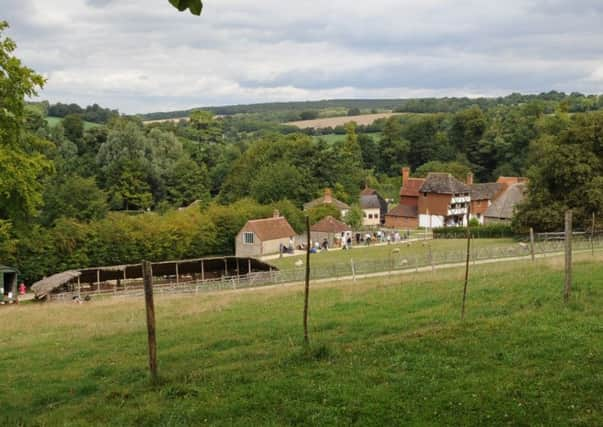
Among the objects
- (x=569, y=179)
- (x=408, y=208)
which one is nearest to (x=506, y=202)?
(x=408, y=208)

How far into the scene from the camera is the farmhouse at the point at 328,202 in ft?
257

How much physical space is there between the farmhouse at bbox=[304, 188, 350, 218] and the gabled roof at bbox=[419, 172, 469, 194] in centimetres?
992

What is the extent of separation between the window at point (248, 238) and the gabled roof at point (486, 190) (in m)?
37.2

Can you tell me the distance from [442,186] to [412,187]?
4.21 metres

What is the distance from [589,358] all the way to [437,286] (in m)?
11.1

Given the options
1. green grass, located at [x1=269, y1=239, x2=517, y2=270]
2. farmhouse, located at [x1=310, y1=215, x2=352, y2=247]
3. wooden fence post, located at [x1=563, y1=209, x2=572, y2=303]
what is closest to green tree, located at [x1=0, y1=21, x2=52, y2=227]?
wooden fence post, located at [x1=563, y1=209, x2=572, y2=303]

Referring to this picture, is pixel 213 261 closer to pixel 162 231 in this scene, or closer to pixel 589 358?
pixel 162 231

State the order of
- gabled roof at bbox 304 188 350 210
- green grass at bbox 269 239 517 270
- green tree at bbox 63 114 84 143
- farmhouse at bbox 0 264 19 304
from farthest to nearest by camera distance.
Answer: green tree at bbox 63 114 84 143 < gabled roof at bbox 304 188 350 210 < green grass at bbox 269 239 517 270 < farmhouse at bbox 0 264 19 304

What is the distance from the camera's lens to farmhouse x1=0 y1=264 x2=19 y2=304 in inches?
1567

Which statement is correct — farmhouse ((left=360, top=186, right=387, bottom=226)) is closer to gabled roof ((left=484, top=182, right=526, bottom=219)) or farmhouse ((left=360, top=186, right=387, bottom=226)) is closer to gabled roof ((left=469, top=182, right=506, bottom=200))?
gabled roof ((left=469, top=182, right=506, bottom=200))

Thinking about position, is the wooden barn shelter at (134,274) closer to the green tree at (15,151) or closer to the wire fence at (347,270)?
the wire fence at (347,270)

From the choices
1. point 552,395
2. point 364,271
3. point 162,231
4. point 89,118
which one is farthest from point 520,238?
point 89,118

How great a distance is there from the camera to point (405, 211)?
282 feet

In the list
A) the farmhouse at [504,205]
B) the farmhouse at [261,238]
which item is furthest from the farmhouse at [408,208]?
the farmhouse at [261,238]
